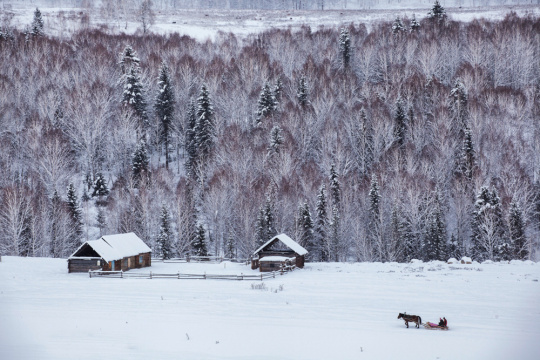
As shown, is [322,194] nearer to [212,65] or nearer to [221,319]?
[221,319]

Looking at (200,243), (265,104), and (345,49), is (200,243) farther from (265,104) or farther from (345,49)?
(345,49)

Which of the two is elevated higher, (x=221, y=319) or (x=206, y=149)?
(x=206, y=149)

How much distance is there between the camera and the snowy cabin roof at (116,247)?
134 ft

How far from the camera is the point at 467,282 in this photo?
31.1 m

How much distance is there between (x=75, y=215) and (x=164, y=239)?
11.5m

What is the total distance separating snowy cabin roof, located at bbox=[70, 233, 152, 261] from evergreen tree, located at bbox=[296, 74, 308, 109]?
4019 cm

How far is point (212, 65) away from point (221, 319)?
7427 centimetres

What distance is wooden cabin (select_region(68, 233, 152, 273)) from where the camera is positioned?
40.9 meters

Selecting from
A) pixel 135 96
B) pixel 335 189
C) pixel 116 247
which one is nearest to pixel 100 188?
pixel 135 96

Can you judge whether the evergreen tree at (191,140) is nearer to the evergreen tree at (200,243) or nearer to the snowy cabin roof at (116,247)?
the evergreen tree at (200,243)

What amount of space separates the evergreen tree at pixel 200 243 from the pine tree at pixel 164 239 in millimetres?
3154

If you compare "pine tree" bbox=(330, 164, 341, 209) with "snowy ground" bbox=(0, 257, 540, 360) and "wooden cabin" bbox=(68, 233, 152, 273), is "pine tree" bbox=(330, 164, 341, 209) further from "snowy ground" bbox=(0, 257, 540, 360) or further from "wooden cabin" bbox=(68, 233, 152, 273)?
"wooden cabin" bbox=(68, 233, 152, 273)

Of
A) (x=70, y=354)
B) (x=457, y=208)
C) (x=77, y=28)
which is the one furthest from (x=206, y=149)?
(x=77, y=28)

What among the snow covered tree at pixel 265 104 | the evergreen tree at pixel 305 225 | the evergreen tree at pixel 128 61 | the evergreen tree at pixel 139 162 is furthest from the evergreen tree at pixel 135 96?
the evergreen tree at pixel 305 225
